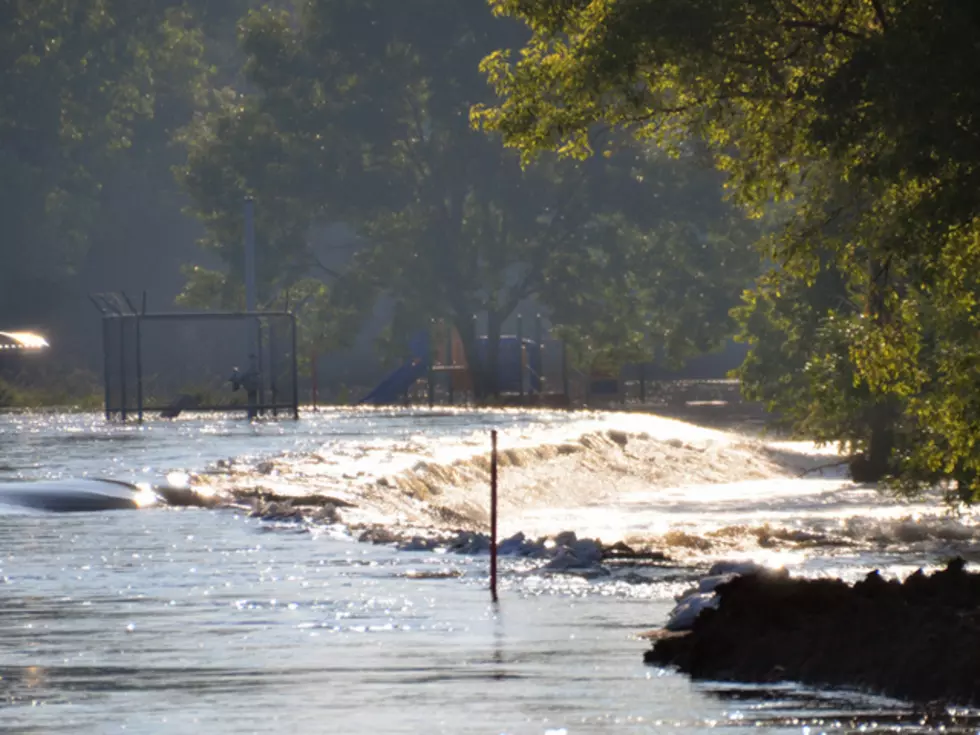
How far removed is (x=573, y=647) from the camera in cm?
A: 1371

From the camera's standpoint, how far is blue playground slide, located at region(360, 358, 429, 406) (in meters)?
60.8

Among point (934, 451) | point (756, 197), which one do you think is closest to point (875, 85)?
point (756, 197)

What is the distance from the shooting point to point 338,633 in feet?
47.1

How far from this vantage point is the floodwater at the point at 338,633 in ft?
36.3

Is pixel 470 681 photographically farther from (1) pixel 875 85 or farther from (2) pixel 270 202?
(2) pixel 270 202

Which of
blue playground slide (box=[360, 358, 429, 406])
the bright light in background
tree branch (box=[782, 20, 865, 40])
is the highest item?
tree branch (box=[782, 20, 865, 40])

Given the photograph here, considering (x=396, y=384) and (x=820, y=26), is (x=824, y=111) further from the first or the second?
(x=396, y=384)

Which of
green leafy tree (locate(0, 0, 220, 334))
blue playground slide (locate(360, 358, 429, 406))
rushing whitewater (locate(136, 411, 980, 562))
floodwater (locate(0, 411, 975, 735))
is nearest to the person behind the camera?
floodwater (locate(0, 411, 975, 735))

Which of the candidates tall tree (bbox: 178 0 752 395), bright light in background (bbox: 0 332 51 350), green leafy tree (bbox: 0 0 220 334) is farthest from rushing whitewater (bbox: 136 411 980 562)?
green leafy tree (bbox: 0 0 220 334)

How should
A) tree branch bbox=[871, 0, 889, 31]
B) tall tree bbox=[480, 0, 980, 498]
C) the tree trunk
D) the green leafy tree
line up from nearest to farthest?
tall tree bbox=[480, 0, 980, 498] < tree branch bbox=[871, 0, 889, 31] < the tree trunk < the green leafy tree

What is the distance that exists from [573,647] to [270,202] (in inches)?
2038

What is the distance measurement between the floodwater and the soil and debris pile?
291 millimetres

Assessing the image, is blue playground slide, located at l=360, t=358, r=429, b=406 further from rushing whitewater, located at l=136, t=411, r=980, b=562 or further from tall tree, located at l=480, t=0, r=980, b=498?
tall tree, located at l=480, t=0, r=980, b=498

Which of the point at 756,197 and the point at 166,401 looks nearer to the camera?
the point at 756,197
